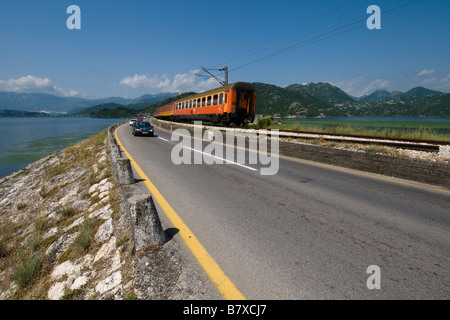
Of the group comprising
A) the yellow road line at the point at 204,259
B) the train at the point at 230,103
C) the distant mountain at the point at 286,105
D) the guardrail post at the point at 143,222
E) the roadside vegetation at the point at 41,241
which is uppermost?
the distant mountain at the point at 286,105

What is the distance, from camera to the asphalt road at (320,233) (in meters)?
2.12

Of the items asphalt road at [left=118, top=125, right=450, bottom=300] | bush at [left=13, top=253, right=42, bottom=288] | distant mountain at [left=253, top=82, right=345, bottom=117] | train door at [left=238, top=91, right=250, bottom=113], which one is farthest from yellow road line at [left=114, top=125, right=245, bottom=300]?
distant mountain at [left=253, top=82, right=345, bottom=117]

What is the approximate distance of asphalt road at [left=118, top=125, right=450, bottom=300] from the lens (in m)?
2.12

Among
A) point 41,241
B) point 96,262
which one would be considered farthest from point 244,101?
point 96,262

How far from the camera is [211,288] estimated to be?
2086 millimetres

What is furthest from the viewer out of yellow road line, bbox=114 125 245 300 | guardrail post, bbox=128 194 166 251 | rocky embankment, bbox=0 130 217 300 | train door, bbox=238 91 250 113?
train door, bbox=238 91 250 113

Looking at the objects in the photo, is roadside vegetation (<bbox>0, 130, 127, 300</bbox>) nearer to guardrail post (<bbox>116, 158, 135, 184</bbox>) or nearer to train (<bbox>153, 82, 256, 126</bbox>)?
guardrail post (<bbox>116, 158, 135, 184</bbox>)

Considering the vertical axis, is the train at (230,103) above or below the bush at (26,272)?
above

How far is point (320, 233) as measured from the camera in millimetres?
3068

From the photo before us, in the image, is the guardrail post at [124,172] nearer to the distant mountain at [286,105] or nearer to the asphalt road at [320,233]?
the asphalt road at [320,233]

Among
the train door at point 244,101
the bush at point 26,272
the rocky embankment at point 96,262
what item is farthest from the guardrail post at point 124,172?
the train door at point 244,101

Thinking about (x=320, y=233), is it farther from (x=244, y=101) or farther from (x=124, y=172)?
(x=244, y=101)

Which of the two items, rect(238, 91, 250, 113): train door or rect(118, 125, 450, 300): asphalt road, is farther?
rect(238, 91, 250, 113): train door

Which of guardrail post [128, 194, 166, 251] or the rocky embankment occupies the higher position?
guardrail post [128, 194, 166, 251]
